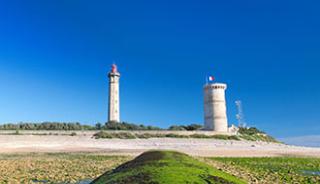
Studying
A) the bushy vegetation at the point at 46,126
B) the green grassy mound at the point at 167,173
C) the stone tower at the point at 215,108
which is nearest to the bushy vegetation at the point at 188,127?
the stone tower at the point at 215,108

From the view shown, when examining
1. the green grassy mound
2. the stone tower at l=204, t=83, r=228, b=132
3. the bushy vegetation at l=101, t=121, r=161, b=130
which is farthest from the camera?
the stone tower at l=204, t=83, r=228, b=132

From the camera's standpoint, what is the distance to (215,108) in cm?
7031

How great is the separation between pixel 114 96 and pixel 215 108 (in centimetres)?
2302

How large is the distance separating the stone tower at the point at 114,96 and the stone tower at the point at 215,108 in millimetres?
19975

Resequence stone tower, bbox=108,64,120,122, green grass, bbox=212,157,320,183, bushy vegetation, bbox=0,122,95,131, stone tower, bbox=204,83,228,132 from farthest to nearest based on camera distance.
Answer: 1. stone tower, bbox=108,64,120,122
2. stone tower, bbox=204,83,228,132
3. bushy vegetation, bbox=0,122,95,131
4. green grass, bbox=212,157,320,183

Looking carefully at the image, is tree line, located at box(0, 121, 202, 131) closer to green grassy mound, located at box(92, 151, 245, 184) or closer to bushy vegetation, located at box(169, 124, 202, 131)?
bushy vegetation, located at box(169, 124, 202, 131)

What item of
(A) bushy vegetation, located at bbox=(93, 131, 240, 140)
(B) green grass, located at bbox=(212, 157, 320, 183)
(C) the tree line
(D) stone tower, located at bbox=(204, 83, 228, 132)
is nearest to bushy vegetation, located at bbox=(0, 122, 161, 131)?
(C) the tree line

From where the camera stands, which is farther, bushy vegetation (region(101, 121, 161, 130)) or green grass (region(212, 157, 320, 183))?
bushy vegetation (region(101, 121, 161, 130))

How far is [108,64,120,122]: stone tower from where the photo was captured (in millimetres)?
73375

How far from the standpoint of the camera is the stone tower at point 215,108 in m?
69.6

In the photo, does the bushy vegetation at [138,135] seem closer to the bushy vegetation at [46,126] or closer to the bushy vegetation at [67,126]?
the bushy vegetation at [67,126]

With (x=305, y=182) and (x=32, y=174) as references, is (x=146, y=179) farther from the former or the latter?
(x=32, y=174)

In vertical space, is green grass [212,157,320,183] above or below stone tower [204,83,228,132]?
below

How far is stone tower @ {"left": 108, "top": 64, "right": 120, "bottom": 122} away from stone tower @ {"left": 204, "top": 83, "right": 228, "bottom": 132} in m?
20.0
